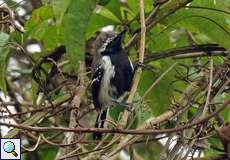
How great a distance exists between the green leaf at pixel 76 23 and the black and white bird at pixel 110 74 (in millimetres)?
687

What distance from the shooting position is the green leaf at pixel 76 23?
244 cm

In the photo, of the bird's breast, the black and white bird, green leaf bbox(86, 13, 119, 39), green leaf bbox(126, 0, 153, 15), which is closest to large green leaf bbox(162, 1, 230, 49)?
green leaf bbox(126, 0, 153, 15)

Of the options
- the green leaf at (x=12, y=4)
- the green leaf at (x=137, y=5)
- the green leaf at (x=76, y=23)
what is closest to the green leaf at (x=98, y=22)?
the green leaf at (x=137, y=5)

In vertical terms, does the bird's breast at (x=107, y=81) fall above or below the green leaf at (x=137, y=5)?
below

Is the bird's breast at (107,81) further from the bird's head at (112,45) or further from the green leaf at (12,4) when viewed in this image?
the green leaf at (12,4)

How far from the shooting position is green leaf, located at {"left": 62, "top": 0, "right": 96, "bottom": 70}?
2.44 metres

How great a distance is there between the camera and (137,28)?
9.55 ft

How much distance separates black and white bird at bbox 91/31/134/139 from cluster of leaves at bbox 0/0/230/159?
85mm

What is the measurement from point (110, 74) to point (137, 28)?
631 mm

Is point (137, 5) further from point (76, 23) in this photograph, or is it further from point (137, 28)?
point (76, 23)

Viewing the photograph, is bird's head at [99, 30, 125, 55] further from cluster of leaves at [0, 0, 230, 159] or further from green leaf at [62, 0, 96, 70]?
green leaf at [62, 0, 96, 70]

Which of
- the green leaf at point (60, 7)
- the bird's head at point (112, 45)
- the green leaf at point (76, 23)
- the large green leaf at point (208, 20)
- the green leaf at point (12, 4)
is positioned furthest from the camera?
the bird's head at point (112, 45)

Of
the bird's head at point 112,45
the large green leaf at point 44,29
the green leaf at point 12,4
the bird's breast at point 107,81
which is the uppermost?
the green leaf at point 12,4

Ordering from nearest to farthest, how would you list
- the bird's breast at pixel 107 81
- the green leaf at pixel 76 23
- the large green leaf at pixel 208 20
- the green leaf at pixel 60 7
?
the green leaf at pixel 60 7, the green leaf at pixel 76 23, the large green leaf at pixel 208 20, the bird's breast at pixel 107 81
